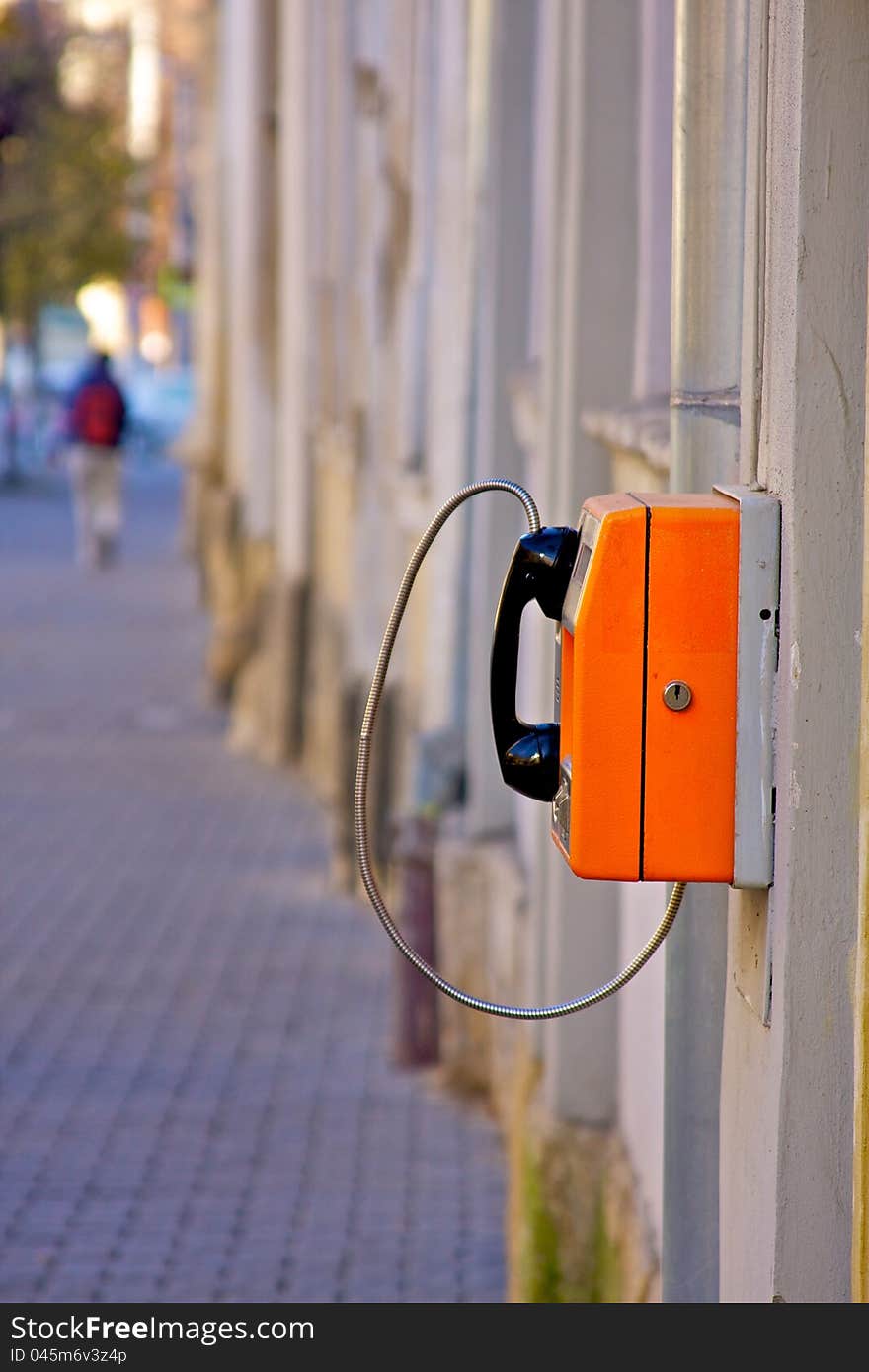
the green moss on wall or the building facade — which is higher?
the building facade

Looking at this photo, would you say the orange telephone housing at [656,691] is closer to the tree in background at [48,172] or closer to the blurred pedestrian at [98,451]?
the blurred pedestrian at [98,451]

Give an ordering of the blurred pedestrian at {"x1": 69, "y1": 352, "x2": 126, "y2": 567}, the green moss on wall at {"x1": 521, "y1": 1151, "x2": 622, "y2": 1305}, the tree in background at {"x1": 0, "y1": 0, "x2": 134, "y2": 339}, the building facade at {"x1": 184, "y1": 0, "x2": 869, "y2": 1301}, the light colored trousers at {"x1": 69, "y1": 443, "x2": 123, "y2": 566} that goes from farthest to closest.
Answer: the tree in background at {"x1": 0, "y1": 0, "x2": 134, "y2": 339} < the light colored trousers at {"x1": 69, "y1": 443, "x2": 123, "y2": 566} < the blurred pedestrian at {"x1": 69, "y1": 352, "x2": 126, "y2": 567} < the green moss on wall at {"x1": 521, "y1": 1151, "x2": 622, "y2": 1305} < the building facade at {"x1": 184, "y1": 0, "x2": 869, "y2": 1301}

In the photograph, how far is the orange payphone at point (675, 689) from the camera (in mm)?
2482

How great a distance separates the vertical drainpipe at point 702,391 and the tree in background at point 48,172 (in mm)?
32304

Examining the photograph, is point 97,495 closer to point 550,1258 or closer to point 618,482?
point 618,482

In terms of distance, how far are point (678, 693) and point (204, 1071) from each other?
4.65m

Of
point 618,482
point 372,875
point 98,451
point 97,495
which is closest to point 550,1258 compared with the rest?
point 618,482

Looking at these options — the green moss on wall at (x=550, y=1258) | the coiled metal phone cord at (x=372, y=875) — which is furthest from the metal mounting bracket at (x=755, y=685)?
the green moss on wall at (x=550, y=1258)

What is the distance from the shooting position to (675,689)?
2.51 metres

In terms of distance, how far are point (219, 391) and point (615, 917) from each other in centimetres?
1667

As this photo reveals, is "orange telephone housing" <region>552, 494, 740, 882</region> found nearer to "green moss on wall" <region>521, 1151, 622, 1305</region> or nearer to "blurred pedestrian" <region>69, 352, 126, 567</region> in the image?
"green moss on wall" <region>521, 1151, 622, 1305</region>

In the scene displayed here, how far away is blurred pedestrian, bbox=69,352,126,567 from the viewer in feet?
74.5

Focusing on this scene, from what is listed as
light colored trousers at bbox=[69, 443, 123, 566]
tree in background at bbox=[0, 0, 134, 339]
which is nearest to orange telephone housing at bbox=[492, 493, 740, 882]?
light colored trousers at bbox=[69, 443, 123, 566]

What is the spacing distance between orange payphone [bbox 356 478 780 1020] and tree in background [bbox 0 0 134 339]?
32677mm
